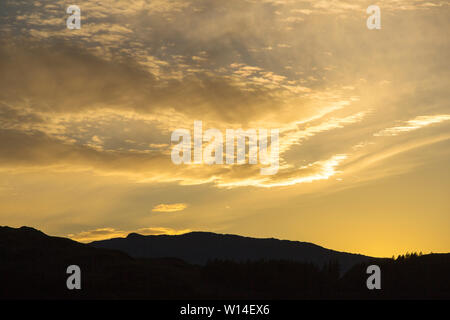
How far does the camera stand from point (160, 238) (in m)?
163

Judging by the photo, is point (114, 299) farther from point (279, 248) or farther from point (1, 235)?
point (279, 248)

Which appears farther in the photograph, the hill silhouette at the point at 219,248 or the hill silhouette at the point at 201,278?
the hill silhouette at the point at 219,248

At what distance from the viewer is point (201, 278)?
38.7 meters

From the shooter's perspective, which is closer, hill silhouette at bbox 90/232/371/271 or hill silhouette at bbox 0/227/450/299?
hill silhouette at bbox 0/227/450/299

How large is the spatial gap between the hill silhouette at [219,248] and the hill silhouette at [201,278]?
4099 inches

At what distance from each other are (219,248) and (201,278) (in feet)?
391

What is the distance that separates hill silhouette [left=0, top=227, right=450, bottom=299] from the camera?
33.7 meters

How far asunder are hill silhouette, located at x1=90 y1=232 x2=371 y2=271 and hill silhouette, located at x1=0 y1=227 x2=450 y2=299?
4099 inches

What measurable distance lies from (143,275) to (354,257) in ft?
444

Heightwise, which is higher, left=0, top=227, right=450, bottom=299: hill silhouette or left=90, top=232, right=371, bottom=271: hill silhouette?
left=90, top=232, right=371, bottom=271: hill silhouette

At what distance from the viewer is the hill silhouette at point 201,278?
33688 mm

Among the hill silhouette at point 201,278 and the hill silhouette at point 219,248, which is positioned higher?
the hill silhouette at point 219,248
